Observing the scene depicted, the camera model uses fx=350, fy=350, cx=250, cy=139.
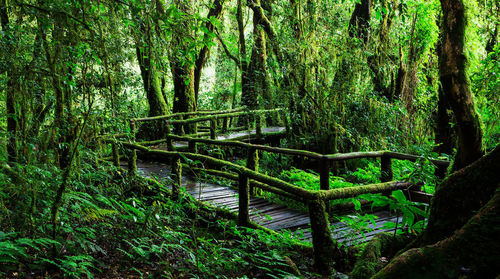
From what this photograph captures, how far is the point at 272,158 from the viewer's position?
11977 millimetres

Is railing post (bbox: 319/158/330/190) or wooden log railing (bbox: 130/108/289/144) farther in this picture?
wooden log railing (bbox: 130/108/289/144)

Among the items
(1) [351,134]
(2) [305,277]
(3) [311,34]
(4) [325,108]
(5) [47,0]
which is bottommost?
(2) [305,277]

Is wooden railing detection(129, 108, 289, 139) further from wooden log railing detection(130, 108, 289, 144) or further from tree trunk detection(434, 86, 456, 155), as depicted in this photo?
tree trunk detection(434, 86, 456, 155)

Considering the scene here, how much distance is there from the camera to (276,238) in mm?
4910

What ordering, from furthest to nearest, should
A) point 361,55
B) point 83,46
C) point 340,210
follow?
point 361,55
point 340,210
point 83,46

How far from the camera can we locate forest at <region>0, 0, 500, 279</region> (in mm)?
3154

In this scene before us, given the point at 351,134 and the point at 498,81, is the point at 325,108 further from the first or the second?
the point at 498,81

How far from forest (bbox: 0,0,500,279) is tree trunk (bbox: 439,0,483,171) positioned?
0.01 m

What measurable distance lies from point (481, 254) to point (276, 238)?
3221 millimetres

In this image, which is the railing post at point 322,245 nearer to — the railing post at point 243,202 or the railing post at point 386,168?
the railing post at point 243,202

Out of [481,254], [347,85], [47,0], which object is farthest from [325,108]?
[481,254]

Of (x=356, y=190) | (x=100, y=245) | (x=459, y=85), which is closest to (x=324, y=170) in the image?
(x=356, y=190)

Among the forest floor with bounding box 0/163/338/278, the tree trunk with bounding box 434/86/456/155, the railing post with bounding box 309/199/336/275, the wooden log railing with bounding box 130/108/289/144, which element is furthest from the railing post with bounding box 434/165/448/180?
the wooden log railing with bounding box 130/108/289/144

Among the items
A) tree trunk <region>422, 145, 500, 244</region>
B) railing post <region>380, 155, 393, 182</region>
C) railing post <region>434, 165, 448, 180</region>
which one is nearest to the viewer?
tree trunk <region>422, 145, 500, 244</region>
